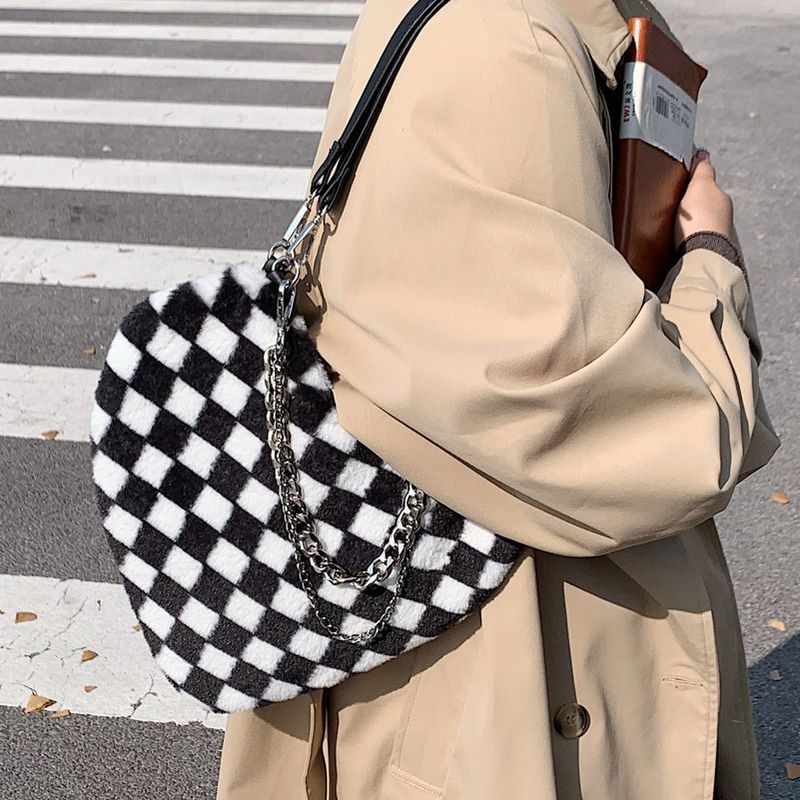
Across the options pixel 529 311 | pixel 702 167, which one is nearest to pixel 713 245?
pixel 702 167

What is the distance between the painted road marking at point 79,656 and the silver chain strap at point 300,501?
69.7 inches

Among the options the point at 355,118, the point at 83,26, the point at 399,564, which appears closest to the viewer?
the point at 355,118

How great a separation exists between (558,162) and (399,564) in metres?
0.54

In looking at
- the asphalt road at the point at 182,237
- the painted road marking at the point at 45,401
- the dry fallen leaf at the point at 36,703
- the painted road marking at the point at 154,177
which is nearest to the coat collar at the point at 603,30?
the asphalt road at the point at 182,237

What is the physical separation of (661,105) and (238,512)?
784 mm

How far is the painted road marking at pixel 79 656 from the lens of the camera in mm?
3078

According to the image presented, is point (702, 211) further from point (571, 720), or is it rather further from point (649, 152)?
point (571, 720)

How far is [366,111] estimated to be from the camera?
128 centimetres

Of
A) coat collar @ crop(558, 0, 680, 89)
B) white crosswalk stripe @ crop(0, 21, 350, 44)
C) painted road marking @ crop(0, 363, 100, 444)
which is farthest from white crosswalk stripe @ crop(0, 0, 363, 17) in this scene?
coat collar @ crop(558, 0, 680, 89)

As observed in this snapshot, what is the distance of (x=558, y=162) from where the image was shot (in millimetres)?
1173

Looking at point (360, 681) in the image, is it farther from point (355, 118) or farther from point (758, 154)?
point (758, 154)

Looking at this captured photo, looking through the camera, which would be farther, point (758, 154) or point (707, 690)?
point (758, 154)

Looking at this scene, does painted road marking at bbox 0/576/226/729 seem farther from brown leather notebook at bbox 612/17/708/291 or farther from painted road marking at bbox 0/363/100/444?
brown leather notebook at bbox 612/17/708/291

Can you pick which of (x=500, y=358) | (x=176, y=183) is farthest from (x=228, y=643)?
(x=176, y=183)
